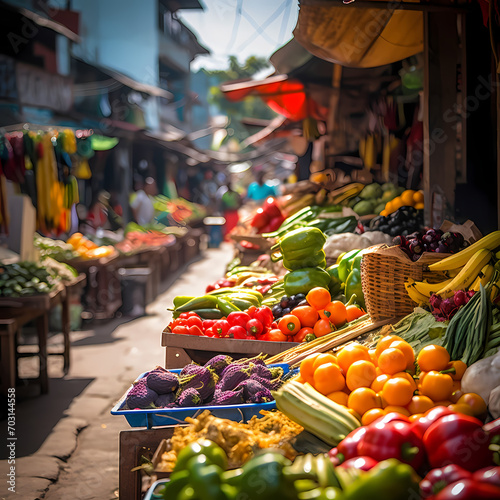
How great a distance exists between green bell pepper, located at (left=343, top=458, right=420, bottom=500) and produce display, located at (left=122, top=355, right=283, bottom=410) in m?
1.08

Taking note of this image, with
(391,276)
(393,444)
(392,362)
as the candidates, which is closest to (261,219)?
(391,276)

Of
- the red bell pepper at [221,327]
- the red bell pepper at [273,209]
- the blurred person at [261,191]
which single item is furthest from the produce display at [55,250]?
the blurred person at [261,191]

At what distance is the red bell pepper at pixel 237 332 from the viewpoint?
137 inches

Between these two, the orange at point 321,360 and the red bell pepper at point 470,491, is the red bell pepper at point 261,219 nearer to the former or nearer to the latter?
the orange at point 321,360

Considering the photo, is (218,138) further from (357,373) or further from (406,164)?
(357,373)

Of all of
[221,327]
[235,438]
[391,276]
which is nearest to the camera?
[235,438]

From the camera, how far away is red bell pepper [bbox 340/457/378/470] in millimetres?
1556

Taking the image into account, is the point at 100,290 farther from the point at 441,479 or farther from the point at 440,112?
the point at 441,479

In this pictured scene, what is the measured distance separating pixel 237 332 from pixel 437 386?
1.57 meters

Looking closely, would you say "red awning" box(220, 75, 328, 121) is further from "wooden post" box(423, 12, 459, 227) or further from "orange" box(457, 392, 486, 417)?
"orange" box(457, 392, 486, 417)

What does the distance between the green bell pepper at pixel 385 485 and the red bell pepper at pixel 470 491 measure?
0.27 feet

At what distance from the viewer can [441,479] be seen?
1.41m

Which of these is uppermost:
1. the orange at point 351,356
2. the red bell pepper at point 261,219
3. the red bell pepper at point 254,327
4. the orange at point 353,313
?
the red bell pepper at point 261,219

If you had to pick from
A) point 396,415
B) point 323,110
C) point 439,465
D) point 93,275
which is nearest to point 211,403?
point 396,415
